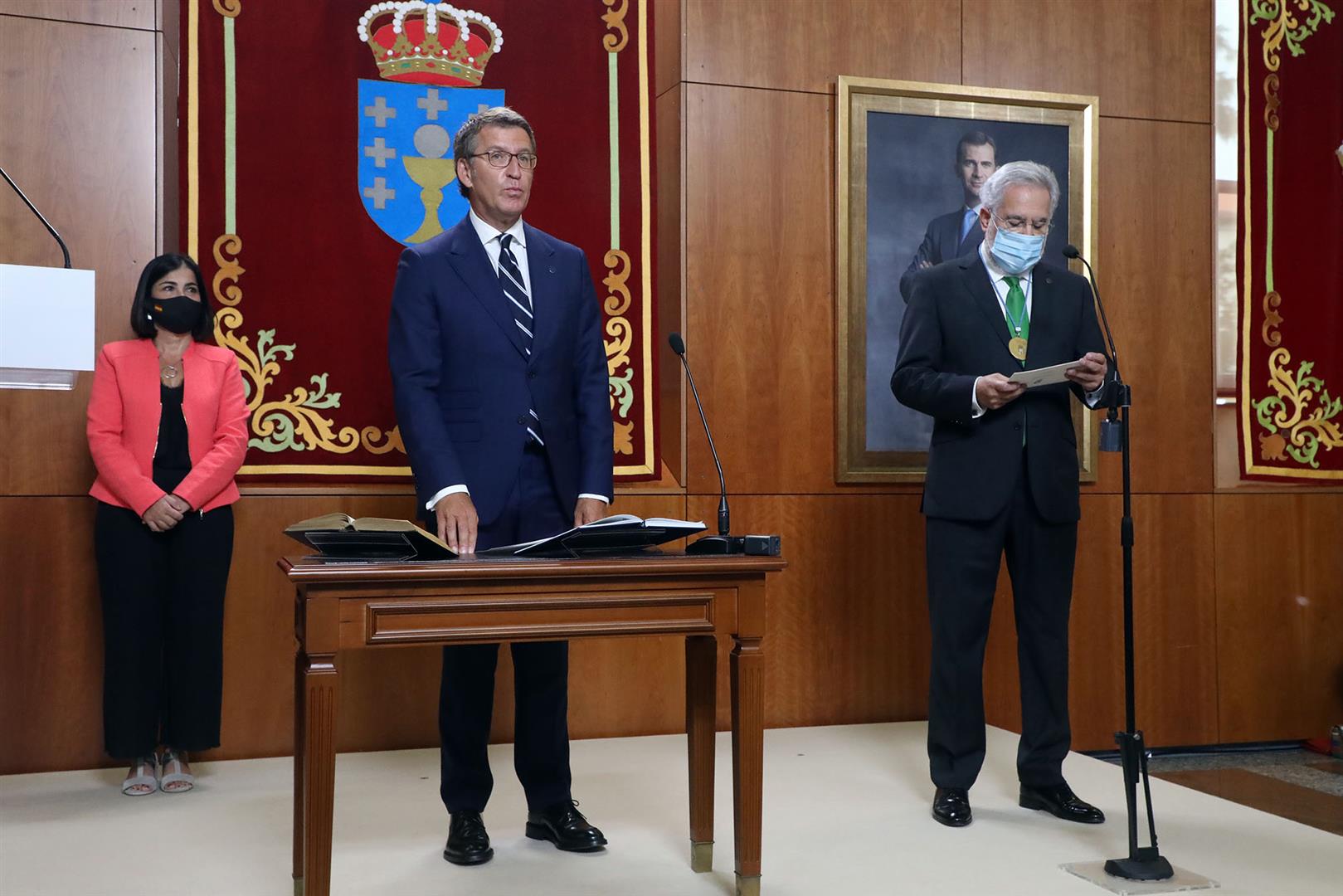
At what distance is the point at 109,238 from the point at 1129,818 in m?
3.34

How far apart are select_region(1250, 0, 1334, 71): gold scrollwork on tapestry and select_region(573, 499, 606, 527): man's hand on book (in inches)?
146

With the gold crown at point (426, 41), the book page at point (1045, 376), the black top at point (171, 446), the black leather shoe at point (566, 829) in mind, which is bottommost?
the black leather shoe at point (566, 829)

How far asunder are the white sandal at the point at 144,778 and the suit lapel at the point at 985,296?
2646mm

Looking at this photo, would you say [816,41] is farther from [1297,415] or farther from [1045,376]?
[1297,415]

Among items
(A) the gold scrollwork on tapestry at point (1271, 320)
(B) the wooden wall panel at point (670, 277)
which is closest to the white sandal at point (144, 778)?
(B) the wooden wall panel at point (670, 277)

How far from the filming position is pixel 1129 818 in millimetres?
2650

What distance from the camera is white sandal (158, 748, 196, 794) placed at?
137 inches

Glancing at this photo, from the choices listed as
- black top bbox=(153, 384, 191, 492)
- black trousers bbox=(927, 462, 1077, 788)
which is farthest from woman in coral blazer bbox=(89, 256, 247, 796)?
black trousers bbox=(927, 462, 1077, 788)

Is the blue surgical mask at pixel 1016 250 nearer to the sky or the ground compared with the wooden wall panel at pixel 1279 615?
nearer to the sky

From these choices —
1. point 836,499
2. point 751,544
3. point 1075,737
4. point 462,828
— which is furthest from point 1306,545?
point 462,828

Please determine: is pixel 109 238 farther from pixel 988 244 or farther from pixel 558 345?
pixel 988 244

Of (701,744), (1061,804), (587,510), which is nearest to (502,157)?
(587,510)

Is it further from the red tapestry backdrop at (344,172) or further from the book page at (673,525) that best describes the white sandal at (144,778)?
the book page at (673,525)

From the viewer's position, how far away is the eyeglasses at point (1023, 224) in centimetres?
322
